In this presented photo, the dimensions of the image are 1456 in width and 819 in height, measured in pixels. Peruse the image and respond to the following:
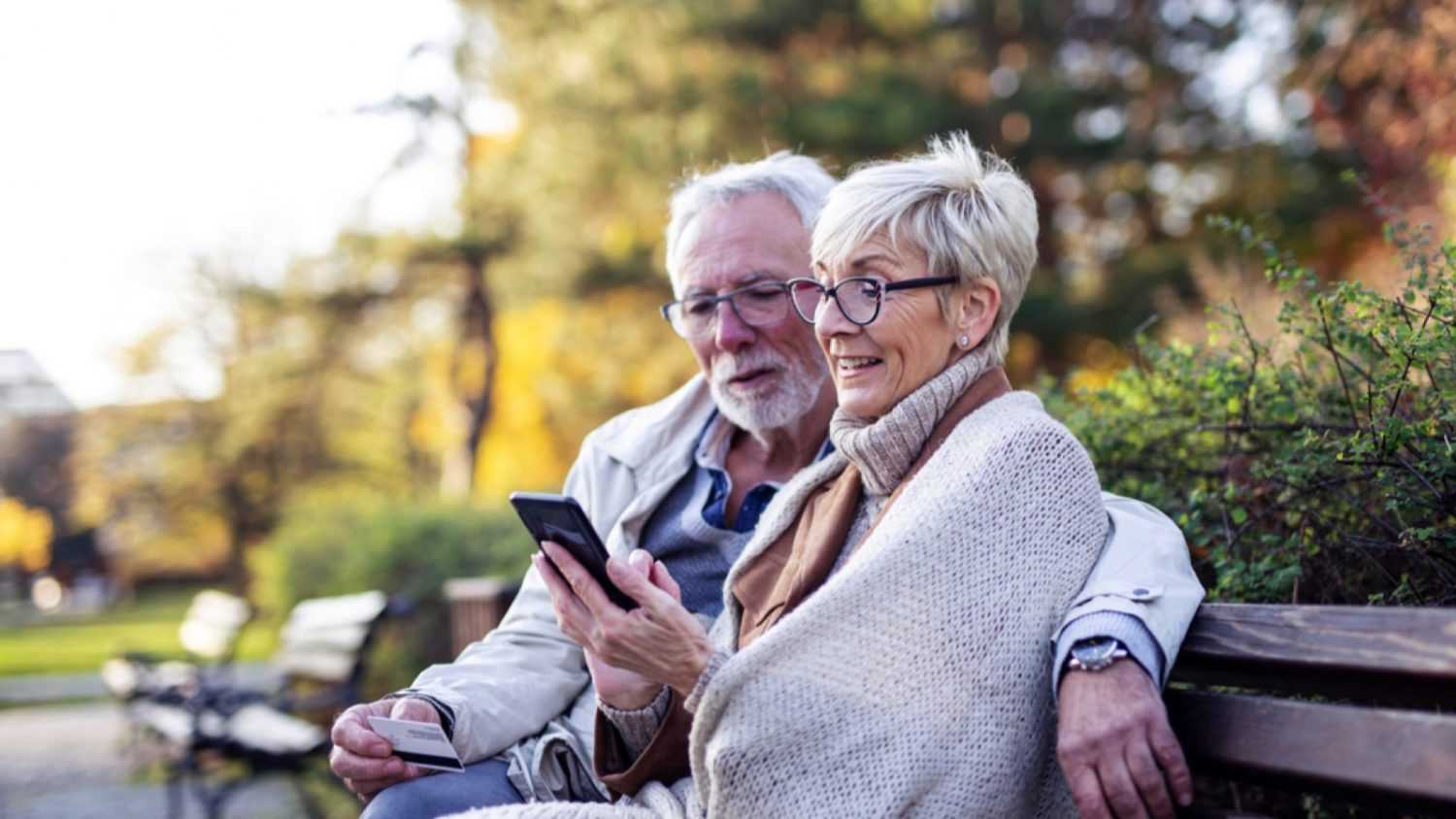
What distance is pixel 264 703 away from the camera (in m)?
7.15

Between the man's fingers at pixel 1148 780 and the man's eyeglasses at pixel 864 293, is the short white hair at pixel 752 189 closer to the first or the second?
the man's eyeglasses at pixel 864 293

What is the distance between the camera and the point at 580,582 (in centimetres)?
230

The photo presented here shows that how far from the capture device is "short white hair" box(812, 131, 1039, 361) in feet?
7.91

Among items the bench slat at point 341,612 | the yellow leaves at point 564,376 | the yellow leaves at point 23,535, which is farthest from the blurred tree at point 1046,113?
the yellow leaves at point 23,535

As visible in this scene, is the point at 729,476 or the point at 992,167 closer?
the point at 992,167

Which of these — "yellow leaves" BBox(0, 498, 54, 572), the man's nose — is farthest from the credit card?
"yellow leaves" BBox(0, 498, 54, 572)

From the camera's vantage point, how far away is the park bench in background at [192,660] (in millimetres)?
7906

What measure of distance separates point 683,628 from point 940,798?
0.47 m

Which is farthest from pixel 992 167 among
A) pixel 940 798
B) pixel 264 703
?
pixel 264 703

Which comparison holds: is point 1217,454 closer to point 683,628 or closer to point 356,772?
point 683,628

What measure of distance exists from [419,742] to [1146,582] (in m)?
1.49

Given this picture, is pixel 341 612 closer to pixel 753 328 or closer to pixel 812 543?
pixel 753 328

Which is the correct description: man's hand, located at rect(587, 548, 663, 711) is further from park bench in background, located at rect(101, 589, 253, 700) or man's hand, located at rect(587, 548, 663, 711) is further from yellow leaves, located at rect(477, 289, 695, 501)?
yellow leaves, located at rect(477, 289, 695, 501)

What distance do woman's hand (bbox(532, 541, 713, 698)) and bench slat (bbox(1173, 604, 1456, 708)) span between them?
30.2 inches
